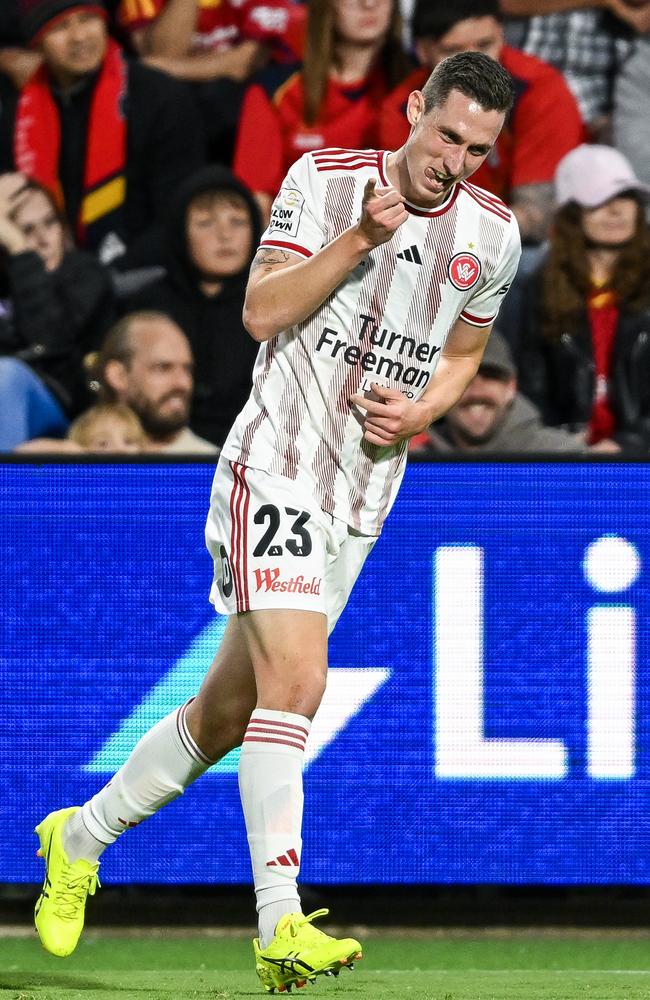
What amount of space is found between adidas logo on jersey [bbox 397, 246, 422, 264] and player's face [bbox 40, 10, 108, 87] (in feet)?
11.5

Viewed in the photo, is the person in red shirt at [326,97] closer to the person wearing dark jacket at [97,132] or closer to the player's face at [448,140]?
the person wearing dark jacket at [97,132]

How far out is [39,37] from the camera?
654 cm

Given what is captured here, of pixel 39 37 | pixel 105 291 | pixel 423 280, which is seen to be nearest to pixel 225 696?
pixel 423 280

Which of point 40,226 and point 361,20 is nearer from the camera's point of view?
point 40,226

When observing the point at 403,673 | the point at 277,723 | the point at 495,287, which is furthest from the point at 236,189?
the point at 277,723

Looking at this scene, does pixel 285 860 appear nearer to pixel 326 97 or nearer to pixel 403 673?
pixel 403 673

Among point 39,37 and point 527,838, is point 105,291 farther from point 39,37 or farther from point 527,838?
point 527,838

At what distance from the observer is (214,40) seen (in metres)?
6.88

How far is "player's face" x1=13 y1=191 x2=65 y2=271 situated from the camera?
20.3 feet

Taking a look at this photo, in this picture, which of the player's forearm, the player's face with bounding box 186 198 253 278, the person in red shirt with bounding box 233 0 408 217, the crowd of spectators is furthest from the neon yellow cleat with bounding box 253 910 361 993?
the person in red shirt with bounding box 233 0 408 217

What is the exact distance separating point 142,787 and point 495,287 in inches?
57.7

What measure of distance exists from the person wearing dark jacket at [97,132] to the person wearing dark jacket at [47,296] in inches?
8.5

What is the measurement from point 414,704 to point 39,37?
11.6ft

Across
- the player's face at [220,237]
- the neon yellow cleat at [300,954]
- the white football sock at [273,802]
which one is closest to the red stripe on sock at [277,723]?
the white football sock at [273,802]
